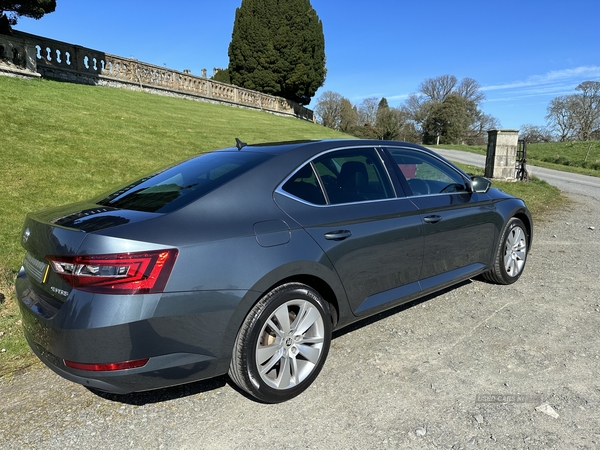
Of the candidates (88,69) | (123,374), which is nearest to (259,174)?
(123,374)

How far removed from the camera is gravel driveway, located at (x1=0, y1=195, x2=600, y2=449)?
7.82ft

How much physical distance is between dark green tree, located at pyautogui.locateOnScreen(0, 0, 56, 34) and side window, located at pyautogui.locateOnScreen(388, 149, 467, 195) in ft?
51.6

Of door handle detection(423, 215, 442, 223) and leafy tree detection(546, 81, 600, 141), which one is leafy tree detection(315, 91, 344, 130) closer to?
leafy tree detection(546, 81, 600, 141)

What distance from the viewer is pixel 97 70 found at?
1933cm

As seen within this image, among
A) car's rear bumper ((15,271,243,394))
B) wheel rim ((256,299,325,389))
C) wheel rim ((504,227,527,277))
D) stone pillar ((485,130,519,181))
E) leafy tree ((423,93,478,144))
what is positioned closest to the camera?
car's rear bumper ((15,271,243,394))

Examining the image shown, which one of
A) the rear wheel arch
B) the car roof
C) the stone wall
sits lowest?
the rear wheel arch

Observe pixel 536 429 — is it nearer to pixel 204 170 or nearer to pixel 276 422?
pixel 276 422

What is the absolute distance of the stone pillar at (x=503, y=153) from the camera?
13164mm

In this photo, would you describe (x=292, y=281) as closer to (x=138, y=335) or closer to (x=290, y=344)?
(x=290, y=344)

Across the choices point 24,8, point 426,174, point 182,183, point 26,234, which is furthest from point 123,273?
point 24,8

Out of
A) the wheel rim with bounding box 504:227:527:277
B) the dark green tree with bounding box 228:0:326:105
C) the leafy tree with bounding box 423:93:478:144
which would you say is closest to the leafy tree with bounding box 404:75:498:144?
the leafy tree with bounding box 423:93:478:144

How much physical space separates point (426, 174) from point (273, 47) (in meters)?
37.0

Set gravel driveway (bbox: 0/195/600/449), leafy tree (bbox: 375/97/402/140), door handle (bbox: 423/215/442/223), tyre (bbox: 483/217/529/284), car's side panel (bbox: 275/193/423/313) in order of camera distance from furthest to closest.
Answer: leafy tree (bbox: 375/97/402/140) < tyre (bbox: 483/217/529/284) < door handle (bbox: 423/215/442/223) < car's side panel (bbox: 275/193/423/313) < gravel driveway (bbox: 0/195/600/449)

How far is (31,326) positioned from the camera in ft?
8.16
